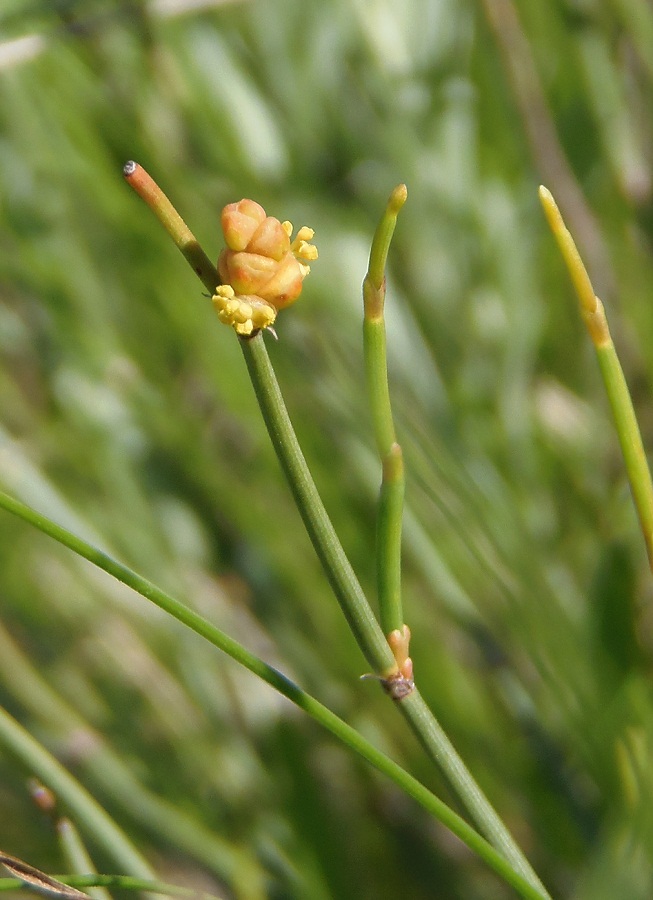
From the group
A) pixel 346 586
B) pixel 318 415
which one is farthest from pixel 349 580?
pixel 318 415

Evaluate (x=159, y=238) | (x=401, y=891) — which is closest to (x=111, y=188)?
(x=159, y=238)

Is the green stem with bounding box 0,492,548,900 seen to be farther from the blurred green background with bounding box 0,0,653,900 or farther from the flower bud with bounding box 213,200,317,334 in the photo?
the blurred green background with bounding box 0,0,653,900

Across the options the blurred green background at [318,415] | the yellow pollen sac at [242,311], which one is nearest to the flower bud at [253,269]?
the yellow pollen sac at [242,311]

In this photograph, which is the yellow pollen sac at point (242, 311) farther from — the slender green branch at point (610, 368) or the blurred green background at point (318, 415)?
the blurred green background at point (318, 415)

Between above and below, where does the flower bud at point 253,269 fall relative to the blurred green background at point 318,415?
below

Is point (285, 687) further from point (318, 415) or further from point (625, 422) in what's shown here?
point (318, 415)

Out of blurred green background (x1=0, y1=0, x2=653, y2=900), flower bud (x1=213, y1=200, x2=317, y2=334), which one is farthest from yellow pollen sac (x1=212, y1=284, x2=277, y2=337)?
blurred green background (x1=0, y1=0, x2=653, y2=900)

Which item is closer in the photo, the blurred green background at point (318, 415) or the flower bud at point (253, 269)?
the flower bud at point (253, 269)
